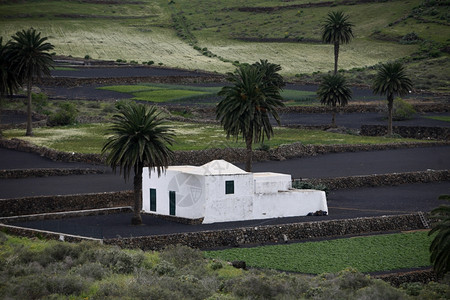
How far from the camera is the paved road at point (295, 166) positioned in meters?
62.2

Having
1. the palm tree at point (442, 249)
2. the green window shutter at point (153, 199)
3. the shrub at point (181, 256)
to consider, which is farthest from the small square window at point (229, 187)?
the palm tree at point (442, 249)

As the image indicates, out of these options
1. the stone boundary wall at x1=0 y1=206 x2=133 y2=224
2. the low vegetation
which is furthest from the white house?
the low vegetation

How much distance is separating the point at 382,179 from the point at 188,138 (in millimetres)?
21862

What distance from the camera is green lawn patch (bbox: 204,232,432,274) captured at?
48.2m

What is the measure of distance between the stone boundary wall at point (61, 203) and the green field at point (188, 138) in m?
14.7

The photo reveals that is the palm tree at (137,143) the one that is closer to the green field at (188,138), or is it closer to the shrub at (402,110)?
the green field at (188,138)

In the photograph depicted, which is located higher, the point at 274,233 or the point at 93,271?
the point at 274,233

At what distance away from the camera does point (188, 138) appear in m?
83.4

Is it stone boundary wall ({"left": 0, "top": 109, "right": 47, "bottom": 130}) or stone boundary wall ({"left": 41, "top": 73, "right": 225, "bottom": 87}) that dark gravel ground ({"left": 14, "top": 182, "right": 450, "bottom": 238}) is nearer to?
stone boundary wall ({"left": 0, "top": 109, "right": 47, "bottom": 130})

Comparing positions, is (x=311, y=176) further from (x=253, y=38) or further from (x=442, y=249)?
(x=253, y=38)

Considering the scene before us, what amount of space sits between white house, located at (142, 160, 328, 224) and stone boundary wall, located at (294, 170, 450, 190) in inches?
267

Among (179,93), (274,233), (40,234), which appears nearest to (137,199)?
(40,234)

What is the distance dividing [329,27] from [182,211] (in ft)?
221

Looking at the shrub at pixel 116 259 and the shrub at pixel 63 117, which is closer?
Answer: the shrub at pixel 116 259
